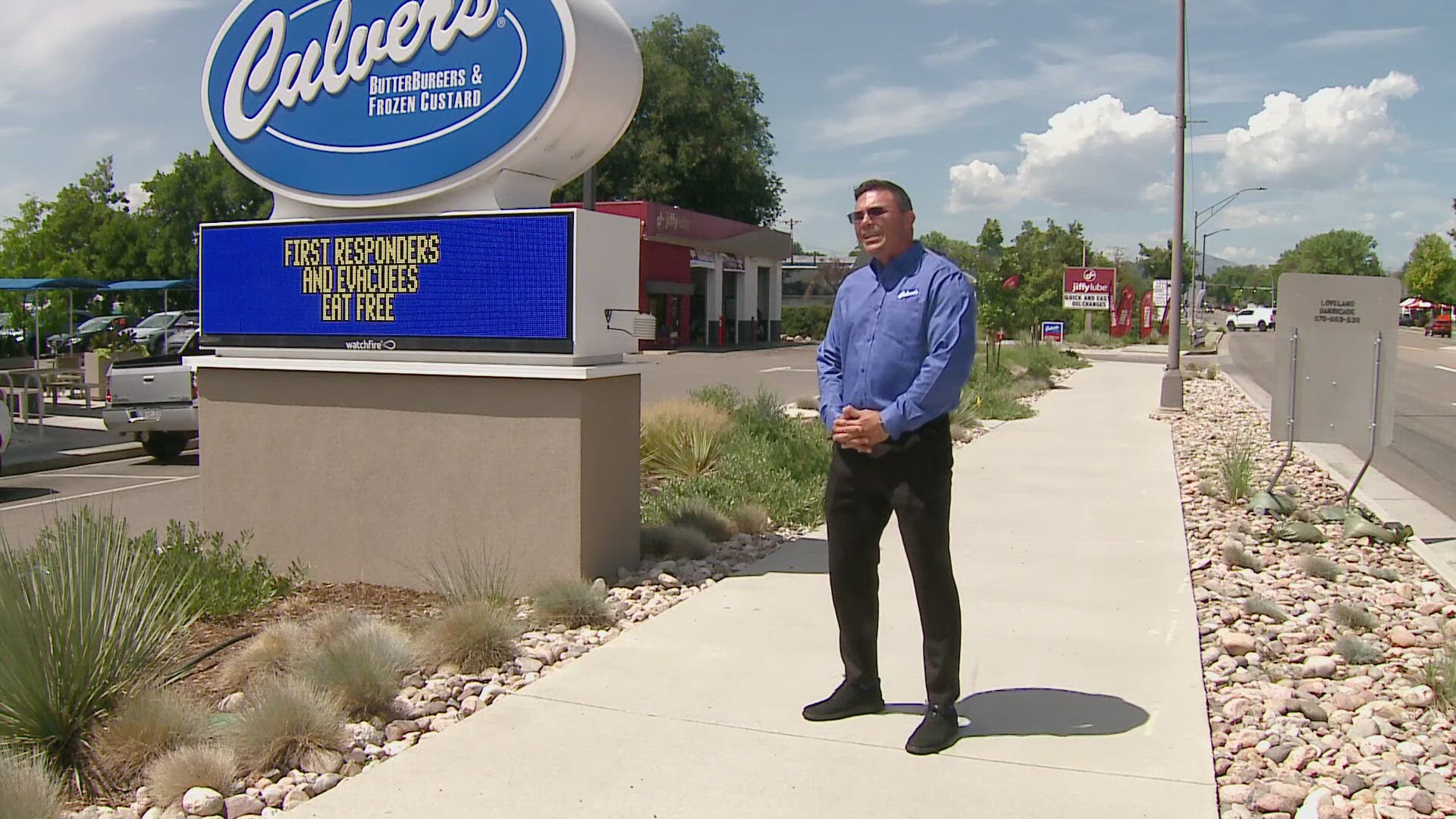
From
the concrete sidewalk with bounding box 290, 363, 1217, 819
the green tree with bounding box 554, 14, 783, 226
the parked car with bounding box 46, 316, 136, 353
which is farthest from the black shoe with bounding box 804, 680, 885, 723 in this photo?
the green tree with bounding box 554, 14, 783, 226

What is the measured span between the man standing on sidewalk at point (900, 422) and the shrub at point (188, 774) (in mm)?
2263

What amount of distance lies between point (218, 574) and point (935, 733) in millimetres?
4024

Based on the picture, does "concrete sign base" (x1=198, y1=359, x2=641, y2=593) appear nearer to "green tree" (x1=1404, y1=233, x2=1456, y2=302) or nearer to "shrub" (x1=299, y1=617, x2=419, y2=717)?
"shrub" (x1=299, y1=617, x2=419, y2=717)

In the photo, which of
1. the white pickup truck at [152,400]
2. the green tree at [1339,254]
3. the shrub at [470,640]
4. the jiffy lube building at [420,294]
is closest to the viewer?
the shrub at [470,640]

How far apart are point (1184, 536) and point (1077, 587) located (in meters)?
2.03

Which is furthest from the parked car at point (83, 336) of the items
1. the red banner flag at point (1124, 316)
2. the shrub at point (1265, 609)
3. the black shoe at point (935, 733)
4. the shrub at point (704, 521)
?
the red banner flag at point (1124, 316)

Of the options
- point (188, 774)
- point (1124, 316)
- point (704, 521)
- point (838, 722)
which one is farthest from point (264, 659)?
point (1124, 316)

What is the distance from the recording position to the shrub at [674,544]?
7.74 metres

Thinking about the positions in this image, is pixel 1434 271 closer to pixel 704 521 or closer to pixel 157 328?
pixel 157 328

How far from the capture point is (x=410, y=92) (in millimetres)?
7148

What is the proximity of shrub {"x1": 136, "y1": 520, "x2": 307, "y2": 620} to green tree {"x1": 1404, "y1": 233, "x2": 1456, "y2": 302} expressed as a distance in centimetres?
10763

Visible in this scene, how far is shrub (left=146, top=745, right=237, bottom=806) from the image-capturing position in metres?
4.00

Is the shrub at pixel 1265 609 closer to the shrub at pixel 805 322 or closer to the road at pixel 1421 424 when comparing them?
the road at pixel 1421 424

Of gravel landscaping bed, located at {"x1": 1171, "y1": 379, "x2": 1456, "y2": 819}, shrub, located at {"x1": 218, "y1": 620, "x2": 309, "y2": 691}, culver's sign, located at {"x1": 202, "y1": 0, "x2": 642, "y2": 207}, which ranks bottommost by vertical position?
gravel landscaping bed, located at {"x1": 1171, "y1": 379, "x2": 1456, "y2": 819}
